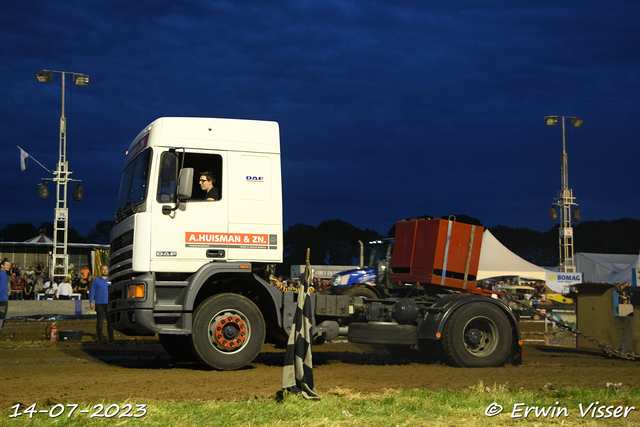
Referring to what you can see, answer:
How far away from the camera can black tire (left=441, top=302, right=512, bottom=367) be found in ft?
33.7

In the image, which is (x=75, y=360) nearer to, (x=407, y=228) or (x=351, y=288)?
(x=351, y=288)

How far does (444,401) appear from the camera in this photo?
6.89m

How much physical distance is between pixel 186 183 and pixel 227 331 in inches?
89.9

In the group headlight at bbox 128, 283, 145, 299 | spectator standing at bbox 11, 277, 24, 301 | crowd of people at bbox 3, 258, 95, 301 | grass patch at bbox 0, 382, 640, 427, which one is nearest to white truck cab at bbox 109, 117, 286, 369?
headlight at bbox 128, 283, 145, 299

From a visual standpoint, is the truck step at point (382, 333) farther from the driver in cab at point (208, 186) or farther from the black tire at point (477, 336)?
the driver in cab at point (208, 186)

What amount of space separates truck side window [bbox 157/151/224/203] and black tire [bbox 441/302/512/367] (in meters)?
4.40

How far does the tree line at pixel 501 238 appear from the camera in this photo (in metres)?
90.5

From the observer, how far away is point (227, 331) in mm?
9289

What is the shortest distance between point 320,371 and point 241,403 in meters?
3.25

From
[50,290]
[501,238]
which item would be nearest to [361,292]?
[50,290]

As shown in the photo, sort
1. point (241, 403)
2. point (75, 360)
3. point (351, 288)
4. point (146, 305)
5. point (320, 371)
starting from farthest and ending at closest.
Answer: point (351, 288)
point (75, 360)
point (320, 371)
point (146, 305)
point (241, 403)

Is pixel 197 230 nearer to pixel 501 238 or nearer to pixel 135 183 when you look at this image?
pixel 135 183

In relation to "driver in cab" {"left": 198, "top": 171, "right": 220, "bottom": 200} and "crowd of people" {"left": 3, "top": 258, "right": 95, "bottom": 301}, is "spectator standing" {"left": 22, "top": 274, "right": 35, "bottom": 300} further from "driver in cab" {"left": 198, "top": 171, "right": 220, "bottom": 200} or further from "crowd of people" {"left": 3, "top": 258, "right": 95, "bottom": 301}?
"driver in cab" {"left": 198, "top": 171, "right": 220, "bottom": 200}

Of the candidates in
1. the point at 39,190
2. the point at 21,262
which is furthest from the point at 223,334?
the point at 21,262
